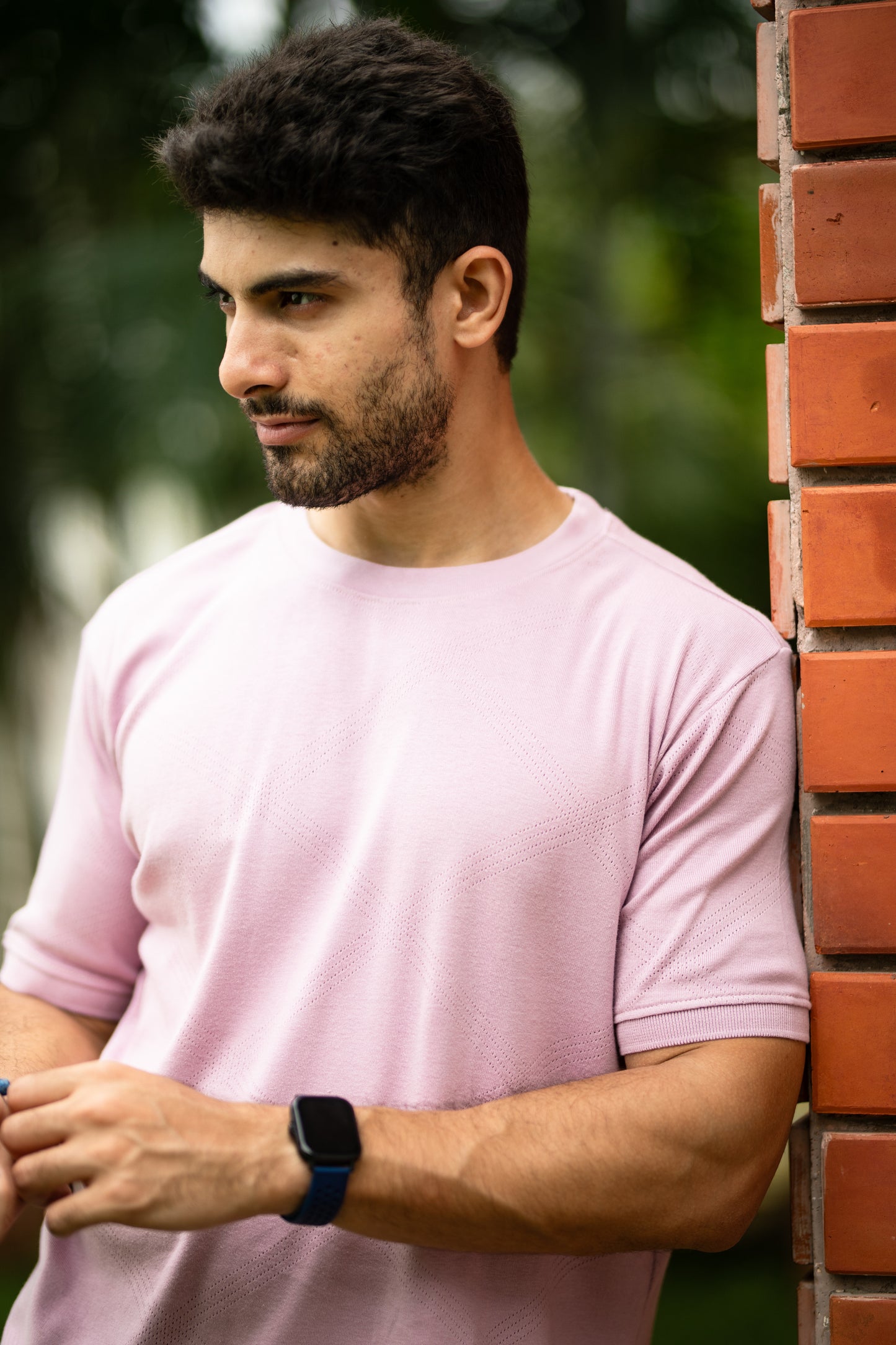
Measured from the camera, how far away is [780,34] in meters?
1.49

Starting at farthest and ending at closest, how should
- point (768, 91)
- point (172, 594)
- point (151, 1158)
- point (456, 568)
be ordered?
point (172, 594), point (456, 568), point (768, 91), point (151, 1158)

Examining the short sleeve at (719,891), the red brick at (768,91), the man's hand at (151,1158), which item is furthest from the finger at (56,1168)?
the red brick at (768,91)

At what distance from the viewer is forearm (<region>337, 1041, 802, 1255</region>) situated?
4.46 ft

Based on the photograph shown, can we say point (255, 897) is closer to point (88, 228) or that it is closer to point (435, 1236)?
point (435, 1236)

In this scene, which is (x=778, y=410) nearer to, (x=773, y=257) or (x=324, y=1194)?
(x=773, y=257)

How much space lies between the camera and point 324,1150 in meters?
1.32

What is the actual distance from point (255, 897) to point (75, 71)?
3461mm

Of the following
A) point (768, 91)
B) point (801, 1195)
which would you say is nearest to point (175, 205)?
point (768, 91)

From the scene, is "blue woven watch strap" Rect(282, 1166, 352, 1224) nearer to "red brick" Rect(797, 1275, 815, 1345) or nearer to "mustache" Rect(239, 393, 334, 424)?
"red brick" Rect(797, 1275, 815, 1345)

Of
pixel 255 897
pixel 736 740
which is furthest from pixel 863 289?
pixel 255 897

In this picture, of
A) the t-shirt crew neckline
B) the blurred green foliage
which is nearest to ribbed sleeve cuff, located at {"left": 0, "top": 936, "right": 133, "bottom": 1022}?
the t-shirt crew neckline

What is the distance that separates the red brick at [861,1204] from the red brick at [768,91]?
1174 mm

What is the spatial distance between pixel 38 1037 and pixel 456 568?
2.77 ft

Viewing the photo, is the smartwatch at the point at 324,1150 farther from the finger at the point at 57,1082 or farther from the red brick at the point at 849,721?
the red brick at the point at 849,721
